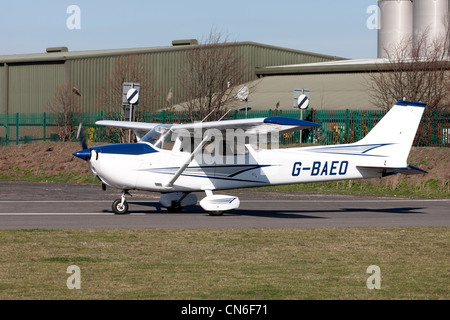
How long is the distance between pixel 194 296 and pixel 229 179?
29.5ft

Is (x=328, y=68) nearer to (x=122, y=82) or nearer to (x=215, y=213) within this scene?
(x=122, y=82)

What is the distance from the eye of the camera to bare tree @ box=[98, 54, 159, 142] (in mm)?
40656

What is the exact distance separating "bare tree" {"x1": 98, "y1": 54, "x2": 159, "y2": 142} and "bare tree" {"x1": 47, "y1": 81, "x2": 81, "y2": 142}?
5.21 feet

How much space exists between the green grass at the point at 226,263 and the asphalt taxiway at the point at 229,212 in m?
1.32

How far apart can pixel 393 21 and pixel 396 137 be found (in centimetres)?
3363

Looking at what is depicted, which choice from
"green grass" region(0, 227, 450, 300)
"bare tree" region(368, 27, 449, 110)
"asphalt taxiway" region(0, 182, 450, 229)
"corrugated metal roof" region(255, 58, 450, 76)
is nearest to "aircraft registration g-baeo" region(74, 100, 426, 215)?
"asphalt taxiway" region(0, 182, 450, 229)

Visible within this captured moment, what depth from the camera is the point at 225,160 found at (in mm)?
16438

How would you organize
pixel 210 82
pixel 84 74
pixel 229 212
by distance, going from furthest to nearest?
pixel 84 74 → pixel 210 82 → pixel 229 212

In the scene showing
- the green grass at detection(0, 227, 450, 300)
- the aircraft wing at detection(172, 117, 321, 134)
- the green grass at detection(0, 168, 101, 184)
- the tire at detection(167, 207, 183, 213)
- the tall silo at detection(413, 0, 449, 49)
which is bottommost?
the green grass at detection(0, 168, 101, 184)

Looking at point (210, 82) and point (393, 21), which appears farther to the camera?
point (393, 21)

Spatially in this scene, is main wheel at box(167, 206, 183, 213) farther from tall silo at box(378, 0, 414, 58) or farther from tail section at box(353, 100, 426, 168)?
tall silo at box(378, 0, 414, 58)

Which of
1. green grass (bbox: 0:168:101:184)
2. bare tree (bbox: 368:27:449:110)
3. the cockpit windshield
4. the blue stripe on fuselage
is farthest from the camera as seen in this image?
bare tree (bbox: 368:27:449:110)

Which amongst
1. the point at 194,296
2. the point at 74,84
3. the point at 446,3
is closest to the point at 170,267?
the point at 194,296

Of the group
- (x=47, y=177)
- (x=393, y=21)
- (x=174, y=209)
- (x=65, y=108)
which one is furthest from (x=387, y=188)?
(x=393, y=21)
